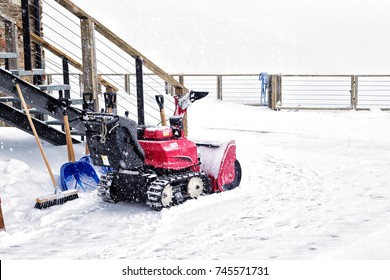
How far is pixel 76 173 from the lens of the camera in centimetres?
670

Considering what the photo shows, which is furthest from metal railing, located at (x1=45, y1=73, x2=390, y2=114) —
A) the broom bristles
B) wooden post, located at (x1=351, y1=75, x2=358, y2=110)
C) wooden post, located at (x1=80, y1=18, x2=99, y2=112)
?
the broom bristles

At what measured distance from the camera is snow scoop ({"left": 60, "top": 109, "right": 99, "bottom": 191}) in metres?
6.59

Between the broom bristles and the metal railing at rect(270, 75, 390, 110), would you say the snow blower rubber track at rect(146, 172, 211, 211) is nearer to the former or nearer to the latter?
the broom bristles

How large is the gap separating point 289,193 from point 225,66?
45048 mm

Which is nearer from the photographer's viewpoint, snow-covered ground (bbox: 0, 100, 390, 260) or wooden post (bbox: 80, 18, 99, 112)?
snow-covered ground (bbox: 0, 100, 390, 260)

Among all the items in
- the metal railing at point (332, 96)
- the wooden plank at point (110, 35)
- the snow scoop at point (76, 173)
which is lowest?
the snow scoop at point (76, 173)

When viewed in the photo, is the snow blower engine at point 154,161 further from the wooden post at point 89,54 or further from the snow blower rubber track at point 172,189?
the wooden post at point 89,54

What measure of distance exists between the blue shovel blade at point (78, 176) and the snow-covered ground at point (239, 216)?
0.71 ft

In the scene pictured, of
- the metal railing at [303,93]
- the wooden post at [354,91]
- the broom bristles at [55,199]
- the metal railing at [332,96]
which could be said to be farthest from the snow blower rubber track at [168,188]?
the wooden post at [354,91]

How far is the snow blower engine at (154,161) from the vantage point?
559 cm

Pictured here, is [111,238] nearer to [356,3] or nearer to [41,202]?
[41,202]

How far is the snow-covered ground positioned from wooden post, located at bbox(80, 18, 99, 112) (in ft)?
3.56

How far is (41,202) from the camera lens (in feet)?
19.3

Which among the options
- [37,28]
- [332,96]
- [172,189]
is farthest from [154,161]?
[332,96]
